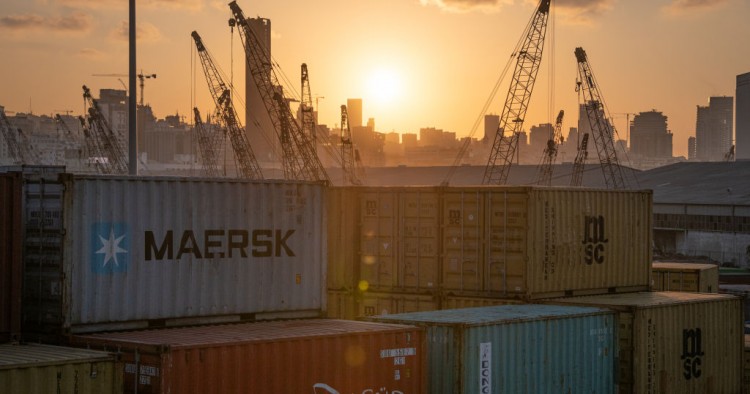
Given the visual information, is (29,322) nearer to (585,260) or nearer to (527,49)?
(585,260)

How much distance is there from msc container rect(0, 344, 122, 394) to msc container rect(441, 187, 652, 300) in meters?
13.3

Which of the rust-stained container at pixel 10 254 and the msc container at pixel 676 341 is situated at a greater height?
the rust-stained container at pixel 10 254

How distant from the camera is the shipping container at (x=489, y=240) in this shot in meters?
28.9

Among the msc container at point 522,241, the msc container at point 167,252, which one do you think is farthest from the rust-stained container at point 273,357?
the msc container at point 522,241

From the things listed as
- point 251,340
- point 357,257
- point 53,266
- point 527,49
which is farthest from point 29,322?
point 527,49

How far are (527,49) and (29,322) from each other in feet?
266

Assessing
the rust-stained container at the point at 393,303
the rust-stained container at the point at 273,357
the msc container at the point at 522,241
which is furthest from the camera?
the rust-stained container at the point at 393,303

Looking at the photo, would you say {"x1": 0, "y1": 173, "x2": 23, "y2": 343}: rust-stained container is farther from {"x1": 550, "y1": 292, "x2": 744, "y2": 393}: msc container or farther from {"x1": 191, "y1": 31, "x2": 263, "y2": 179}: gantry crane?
{"x1": 191, "y1": 31, "x2": 263, "y2": 179}: gantry crane

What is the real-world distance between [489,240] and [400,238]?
2695 mm

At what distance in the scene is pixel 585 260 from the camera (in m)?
31.2

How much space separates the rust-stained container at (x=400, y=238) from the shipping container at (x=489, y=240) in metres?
0.03

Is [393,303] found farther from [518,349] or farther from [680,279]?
[680,279]

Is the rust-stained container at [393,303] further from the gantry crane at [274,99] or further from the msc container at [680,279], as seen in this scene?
the gantry crane at [274,99]

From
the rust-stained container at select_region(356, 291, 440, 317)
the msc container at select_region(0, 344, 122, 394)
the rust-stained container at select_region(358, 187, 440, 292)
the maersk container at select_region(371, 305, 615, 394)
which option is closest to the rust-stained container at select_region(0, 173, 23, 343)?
the msc container at select_region(0, 344, 122, 394)
